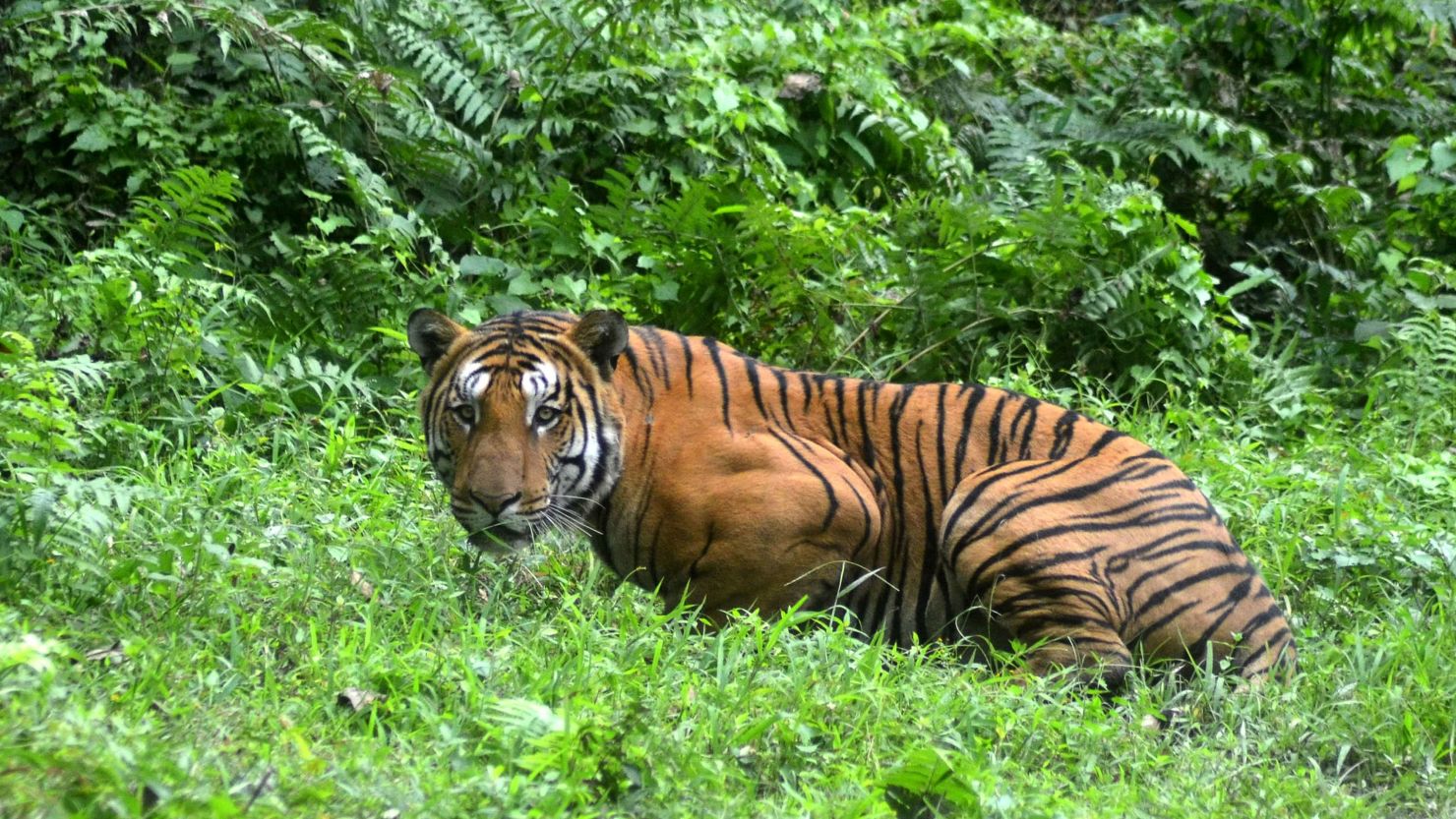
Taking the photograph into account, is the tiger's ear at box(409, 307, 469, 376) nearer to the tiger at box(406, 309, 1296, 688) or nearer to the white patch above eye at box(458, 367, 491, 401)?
the tiger at box(406, 309, 1296, 688)

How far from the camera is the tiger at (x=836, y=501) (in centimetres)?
449

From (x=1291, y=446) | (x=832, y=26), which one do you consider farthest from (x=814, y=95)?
(x=1291, y=446)

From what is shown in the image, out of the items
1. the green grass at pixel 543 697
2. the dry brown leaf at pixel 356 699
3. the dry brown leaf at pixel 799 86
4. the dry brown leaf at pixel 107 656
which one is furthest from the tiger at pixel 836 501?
the dry brown leaf at pixel 799 86

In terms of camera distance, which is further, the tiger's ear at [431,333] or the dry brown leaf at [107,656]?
the tiger's ear at [431,333]

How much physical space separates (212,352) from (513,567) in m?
1.84

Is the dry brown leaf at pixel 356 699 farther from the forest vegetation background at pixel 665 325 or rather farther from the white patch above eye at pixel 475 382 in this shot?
the white patch above eye at pixel 475 382

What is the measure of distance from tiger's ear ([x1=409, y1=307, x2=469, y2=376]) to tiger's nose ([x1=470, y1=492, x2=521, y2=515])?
0.61 metres

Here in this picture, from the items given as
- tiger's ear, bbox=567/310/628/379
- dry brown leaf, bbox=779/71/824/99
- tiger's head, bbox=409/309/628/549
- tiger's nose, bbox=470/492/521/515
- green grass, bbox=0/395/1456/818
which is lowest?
→ green grass, bbox=0/395/1456/818

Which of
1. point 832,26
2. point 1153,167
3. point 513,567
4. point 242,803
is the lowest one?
point 513,567

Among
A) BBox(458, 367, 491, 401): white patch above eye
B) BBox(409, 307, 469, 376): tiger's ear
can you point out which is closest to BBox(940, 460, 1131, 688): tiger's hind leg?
BBox(458, 367, 491, 401): white patch above eye

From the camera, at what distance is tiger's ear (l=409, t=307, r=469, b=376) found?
471 cm

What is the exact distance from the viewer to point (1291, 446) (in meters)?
6.79

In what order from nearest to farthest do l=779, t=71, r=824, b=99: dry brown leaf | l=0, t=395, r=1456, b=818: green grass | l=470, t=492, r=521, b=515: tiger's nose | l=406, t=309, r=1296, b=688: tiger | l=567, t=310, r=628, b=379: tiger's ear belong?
l=0, t=395, r=1456, b=818: green grass
l=470, t=492, r=521, b=515: tiger's nose
l=406, t=309, r=1296, b=688: tiger
l=567, t=310, r=628, b=379: tiger's ear
l=779, t=71, r=824, b=99: dry brown leaf

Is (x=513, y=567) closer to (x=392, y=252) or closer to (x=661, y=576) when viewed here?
(x=661, y=576)
